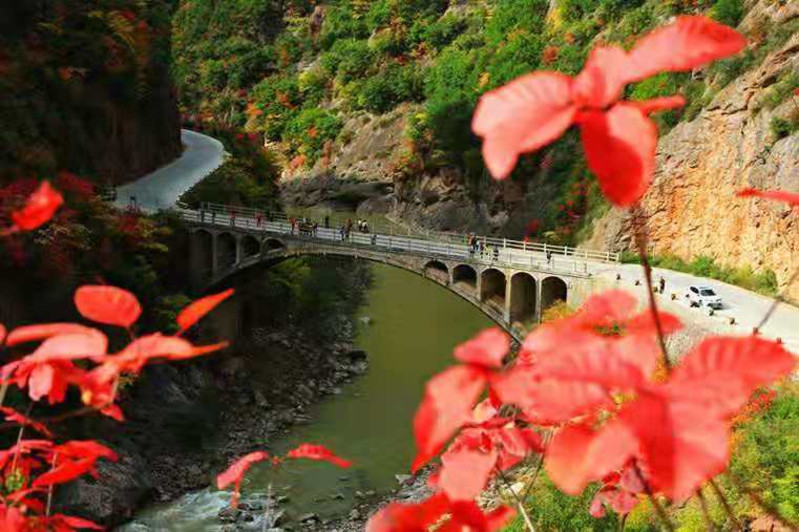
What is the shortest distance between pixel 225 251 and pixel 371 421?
9.22 m

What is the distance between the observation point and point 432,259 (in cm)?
2305

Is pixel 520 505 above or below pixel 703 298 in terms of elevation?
above

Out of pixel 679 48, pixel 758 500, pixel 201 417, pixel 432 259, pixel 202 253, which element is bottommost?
pixel 201 417

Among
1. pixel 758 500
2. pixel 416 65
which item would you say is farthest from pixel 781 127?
pixel 416 65

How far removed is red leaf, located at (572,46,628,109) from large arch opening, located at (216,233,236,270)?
25.8 meters

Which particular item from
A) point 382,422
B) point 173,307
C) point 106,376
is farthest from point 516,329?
point 106,376

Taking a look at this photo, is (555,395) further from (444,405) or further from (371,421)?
(371,421)

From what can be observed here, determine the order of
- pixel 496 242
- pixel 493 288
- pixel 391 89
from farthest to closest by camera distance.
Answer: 1. pixel 391 89
2. pixel 496 242
3. pixel 493 288

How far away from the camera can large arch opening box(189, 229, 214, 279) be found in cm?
2662

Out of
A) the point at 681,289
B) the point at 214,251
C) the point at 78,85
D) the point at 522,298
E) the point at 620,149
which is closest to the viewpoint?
the point at 620,149

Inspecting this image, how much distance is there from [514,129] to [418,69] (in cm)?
5840

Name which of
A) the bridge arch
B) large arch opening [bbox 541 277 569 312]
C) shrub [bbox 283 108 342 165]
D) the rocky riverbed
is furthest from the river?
shrub [bbox 283 108 342 165]

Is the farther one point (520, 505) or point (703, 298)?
point (703, 298)

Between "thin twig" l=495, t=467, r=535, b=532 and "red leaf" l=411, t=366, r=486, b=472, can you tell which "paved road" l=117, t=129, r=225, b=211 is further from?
"red leaf" l=411, t=366, r=486, b=472
